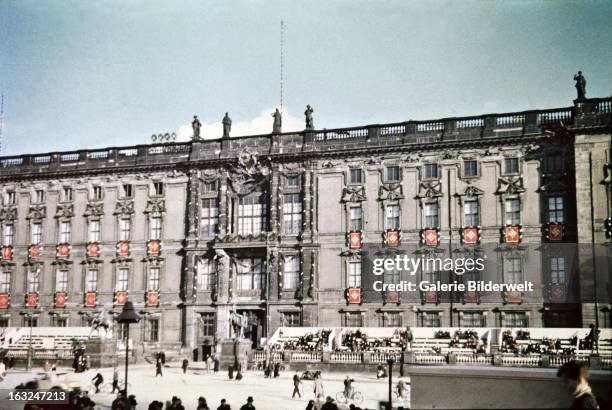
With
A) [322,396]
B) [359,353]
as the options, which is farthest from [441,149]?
[322,396]

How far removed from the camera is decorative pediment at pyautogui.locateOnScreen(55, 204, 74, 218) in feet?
167

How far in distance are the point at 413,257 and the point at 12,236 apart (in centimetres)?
2975

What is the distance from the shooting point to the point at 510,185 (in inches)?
1609

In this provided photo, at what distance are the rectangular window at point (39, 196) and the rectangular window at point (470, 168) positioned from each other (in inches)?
1193

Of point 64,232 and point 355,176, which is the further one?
point 64,232

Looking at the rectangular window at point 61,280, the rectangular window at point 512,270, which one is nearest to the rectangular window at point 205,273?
the rectangular window at point 61,280

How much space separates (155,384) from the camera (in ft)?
107

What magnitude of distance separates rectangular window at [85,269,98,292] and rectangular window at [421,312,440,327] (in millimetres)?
23057

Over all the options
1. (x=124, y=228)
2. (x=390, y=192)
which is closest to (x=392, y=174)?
(x=390, y=192)

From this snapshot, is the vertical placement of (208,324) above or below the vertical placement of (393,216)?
below

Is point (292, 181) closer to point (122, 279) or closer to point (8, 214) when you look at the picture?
point (122, 279)

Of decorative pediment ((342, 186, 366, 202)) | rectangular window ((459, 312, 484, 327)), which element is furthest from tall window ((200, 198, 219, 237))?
rectangular window ((459, 312, 484, 327))

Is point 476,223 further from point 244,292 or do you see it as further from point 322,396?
point 322,396

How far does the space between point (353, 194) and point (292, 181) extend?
4397 millimetres
